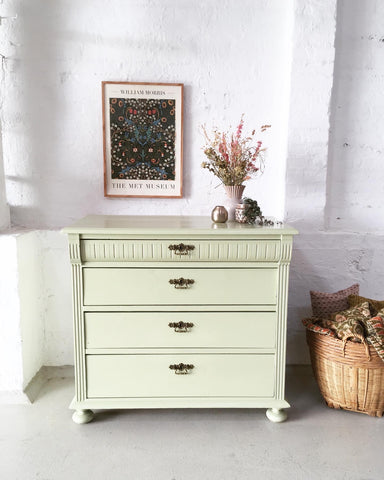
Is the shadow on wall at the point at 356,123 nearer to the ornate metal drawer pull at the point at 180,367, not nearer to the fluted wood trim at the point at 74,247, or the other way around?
the ornate metal drawer pull at the point at 180,367

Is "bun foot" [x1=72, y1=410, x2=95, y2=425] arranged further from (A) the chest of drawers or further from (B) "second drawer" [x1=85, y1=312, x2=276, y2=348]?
(B) "second drawer" [x1=85, y1=312, x2=276, y2=348]

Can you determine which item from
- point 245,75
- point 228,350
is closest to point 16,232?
point 228,350

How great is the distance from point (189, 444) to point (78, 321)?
37.2 inches

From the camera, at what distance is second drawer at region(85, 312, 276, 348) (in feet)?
7.56

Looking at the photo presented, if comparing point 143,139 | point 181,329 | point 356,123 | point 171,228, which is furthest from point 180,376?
point 356,123

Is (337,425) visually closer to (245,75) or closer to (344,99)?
(344,99)

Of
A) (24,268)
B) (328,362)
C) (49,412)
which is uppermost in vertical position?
(24,268)

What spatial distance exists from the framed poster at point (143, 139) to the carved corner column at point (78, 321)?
82 centimetres

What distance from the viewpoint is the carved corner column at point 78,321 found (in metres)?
2.23

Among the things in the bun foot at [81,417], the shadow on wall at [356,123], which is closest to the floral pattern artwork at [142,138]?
the shadow on wall at [356,123]

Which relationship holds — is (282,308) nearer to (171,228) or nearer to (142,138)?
(171,228)

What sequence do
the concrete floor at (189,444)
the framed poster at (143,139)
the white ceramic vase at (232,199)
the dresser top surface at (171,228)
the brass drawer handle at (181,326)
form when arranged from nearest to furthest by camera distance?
1. the concrete floor at (189,444)
2. the dresser top surface at (171,228)
3. the brass drawer handle at (181,326)
4. the white ceramic vase at (232,199)
5. the framed poster at (143,139)

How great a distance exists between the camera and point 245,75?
2838mm

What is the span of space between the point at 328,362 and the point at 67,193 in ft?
7.07
